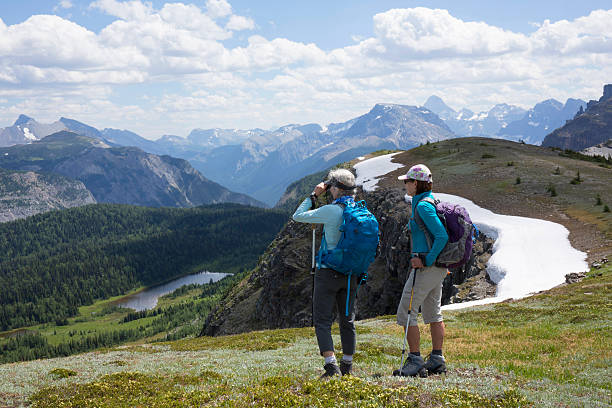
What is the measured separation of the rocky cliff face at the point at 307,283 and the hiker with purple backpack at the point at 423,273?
23454 mm

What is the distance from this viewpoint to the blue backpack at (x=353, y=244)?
9477 millimetres

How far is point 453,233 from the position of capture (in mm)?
10078

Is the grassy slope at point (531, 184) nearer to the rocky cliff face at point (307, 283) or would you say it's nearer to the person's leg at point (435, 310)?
the rocky cliff face at point (307, 283)

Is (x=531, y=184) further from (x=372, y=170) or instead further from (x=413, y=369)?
(x=413, y=369)

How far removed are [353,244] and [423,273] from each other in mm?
2138

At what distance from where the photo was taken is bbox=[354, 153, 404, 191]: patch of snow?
211 feet

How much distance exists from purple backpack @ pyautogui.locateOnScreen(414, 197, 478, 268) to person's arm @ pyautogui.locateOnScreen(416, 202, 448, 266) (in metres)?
0.18

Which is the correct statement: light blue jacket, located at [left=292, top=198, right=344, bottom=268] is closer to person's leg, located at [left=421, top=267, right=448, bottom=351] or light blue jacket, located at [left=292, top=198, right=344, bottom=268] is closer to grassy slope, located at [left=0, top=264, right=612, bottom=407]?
person's leg, located at [left=421, top=267, right=448, bottom=351]

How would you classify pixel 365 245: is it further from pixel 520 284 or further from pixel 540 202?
pixel 540 202

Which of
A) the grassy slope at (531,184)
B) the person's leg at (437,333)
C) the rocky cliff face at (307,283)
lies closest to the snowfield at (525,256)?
the grassy slope at (531,184)

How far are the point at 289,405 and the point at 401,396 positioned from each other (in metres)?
2.30

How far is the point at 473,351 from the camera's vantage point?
14.5 meters

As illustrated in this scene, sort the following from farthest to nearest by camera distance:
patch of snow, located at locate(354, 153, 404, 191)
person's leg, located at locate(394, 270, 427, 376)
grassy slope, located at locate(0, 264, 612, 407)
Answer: patch of snow, located at locate(354, 153, 404, 191) → person's leg, located at locate(394, 270, 427, 376) → grassy slope, located at locate(0, 264, 612, 407)

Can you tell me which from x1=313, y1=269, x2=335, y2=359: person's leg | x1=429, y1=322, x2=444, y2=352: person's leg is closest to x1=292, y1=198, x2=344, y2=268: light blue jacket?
x1=313, y1=269, x2=335, y2=359: person's leg
